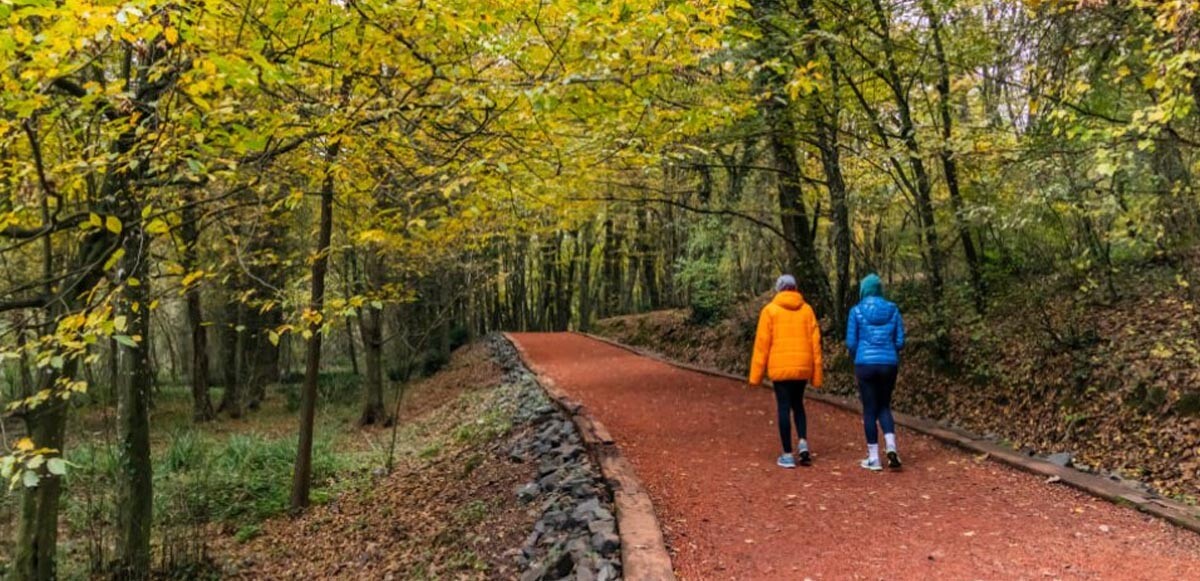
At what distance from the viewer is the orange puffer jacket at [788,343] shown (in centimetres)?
666

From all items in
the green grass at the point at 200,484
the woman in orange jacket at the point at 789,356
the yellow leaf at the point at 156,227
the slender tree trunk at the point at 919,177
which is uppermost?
the slender tree trunk at the point at 919,177

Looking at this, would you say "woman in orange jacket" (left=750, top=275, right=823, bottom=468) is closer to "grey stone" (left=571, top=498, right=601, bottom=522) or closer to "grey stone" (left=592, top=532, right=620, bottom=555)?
"grey stone" (left=571, top=498, right=601, bottom=522)

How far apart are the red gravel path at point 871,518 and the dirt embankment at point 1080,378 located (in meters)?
0.92

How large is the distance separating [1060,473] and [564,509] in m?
4.22

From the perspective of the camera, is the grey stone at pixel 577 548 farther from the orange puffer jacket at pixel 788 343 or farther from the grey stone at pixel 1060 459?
the grey stone at pixel 1060 459

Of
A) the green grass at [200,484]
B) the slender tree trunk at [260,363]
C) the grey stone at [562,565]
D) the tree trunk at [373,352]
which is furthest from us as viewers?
the slender tree trunk at [260,363]

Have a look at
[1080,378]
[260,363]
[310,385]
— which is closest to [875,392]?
[1080,378]

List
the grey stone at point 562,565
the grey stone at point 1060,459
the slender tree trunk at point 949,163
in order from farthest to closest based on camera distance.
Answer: the slender tree trunk at point 949,163, the grey stone at point 1060,459, the grey stone at point 562,565

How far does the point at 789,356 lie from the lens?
6.68 metres

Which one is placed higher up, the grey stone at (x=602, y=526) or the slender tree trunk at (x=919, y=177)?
the slender tree trunk at (x=919, y=177)

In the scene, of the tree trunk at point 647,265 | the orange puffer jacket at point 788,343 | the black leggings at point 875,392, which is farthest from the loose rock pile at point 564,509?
the tree trunk at point 647,265

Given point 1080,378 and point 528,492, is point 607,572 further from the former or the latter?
point 1080,378

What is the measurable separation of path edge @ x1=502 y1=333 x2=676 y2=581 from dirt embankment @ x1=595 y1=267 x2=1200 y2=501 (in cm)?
405

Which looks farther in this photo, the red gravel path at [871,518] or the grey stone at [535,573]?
the grey stone at [535,573]
